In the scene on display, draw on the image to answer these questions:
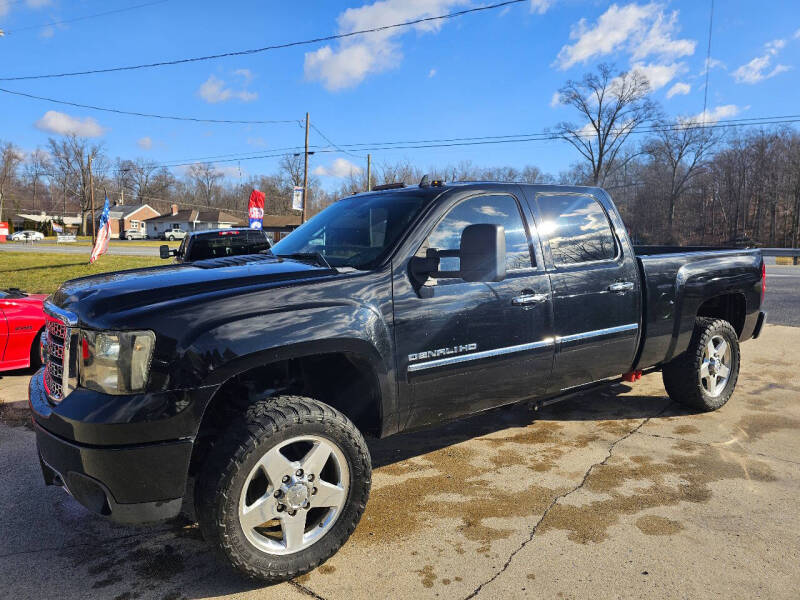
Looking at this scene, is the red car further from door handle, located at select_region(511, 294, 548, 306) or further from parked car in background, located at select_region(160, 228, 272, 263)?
door handle, located at select_region(511, 294, 548, 306)

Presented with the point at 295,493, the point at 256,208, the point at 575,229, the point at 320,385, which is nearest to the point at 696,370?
the point at 575,229

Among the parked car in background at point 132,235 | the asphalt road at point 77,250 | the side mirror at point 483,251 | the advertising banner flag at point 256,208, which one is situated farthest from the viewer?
the parked car in background at point 132,235

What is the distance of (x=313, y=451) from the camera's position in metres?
2.66

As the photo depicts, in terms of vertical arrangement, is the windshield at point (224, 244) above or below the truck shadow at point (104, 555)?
above

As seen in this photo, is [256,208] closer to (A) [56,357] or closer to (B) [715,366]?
(B) [715,366]

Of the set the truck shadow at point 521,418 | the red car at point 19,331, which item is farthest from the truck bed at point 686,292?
the red car at point 19,331

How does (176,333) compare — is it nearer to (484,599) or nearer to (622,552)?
(484,599)

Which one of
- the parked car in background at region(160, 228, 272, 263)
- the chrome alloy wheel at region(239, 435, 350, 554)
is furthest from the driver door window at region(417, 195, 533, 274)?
the parked car in background at region(160, 228, 272, 263)

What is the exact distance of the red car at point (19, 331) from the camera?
6047 mm

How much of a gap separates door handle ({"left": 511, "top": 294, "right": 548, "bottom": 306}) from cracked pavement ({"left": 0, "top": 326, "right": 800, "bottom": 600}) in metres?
1.15

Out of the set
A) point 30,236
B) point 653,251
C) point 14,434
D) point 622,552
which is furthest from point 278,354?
point 30,236

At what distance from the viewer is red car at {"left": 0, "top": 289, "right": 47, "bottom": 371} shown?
6.05 metres

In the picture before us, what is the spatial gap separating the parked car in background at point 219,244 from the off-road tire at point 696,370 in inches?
290

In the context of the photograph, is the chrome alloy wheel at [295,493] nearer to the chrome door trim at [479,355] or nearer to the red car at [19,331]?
the chrome door trim at [479,355]
